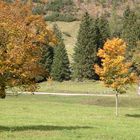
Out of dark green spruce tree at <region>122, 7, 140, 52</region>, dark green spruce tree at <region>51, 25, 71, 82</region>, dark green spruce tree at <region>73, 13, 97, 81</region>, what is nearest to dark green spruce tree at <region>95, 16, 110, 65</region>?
dark green spruce tree at <region>73, 13, 97, 81</region>

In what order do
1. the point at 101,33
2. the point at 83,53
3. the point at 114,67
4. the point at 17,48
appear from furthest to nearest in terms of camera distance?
the point at 101,33 → the point at 83,53 → the point at 114,67 → the point at 17,48

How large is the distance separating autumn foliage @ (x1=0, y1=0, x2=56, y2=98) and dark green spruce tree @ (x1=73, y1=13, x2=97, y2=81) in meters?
88.6

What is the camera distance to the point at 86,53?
122500 millimetres

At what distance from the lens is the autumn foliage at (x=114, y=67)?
53.6 metres

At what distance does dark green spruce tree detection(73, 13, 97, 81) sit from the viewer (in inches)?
4793

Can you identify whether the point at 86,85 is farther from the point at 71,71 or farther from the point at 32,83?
the point at 32,83

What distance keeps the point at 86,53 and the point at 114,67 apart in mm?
68329

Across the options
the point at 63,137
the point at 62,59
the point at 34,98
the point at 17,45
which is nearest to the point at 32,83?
the point at 17,45

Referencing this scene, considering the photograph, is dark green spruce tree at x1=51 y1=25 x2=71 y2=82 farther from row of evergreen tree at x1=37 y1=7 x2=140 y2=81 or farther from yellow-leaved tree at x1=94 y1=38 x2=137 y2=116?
yellow-leaved tree at x1=94 y1=38 x2=137 y2=116

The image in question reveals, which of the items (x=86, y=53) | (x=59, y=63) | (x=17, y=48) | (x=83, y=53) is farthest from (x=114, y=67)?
(x=83, y=53)

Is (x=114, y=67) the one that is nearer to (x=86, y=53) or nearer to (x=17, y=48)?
(x=17, y=48)

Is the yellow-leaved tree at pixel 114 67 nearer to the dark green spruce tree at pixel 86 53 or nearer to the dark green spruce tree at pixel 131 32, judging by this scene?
the dark green spruce tree at pixel 86 53

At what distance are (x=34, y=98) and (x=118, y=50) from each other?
2404 centimetres

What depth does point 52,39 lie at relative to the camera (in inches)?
1337
